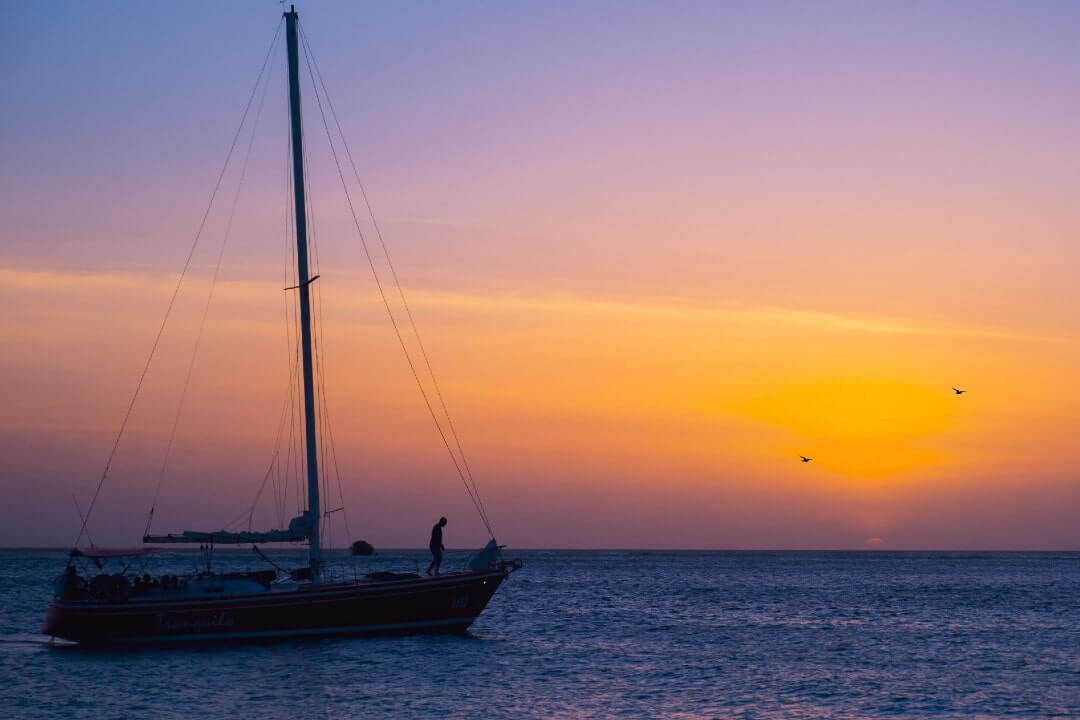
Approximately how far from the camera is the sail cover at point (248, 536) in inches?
1545

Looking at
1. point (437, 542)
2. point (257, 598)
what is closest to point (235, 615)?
point (257, 598)

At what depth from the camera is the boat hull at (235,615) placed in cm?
3966

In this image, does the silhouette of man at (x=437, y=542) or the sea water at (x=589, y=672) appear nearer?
the sea water at (x=589, y=672)

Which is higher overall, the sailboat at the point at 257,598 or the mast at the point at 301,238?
the mast at the point at 301,238

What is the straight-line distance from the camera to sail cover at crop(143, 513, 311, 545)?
129 feet

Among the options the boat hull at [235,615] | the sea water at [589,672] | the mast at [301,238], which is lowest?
the sea water at [589,672]

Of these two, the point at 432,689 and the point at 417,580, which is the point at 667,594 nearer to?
the point at 417,580

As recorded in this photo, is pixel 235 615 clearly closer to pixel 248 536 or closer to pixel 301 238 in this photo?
pixel 248 536

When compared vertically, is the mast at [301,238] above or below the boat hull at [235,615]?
above

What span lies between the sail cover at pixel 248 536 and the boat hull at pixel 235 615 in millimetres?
1763

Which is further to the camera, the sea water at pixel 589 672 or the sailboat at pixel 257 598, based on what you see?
the sailboat at pixel 257 598

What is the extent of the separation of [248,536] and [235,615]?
2.54 m

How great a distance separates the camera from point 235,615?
1560 inches

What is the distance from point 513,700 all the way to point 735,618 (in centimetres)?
3129
